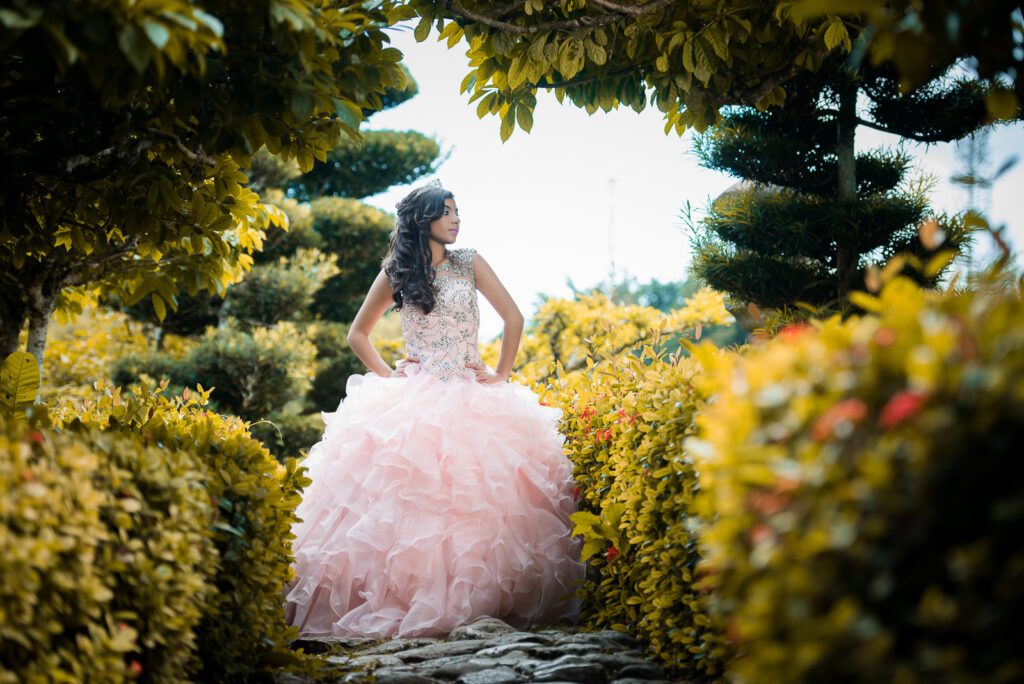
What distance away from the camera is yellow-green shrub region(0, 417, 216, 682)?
65.9 inches

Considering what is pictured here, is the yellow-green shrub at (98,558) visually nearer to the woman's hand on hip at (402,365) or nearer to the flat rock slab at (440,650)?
the flat rock slab at (440,650)

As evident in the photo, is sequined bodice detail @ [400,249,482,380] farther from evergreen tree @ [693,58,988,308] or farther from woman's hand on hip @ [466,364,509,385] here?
evergreen tree @ [693,58,988,308]

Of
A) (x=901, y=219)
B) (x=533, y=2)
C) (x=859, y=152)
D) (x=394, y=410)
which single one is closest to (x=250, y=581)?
(x=394, y=410)

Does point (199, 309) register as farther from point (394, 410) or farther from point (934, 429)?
point (934, 429)

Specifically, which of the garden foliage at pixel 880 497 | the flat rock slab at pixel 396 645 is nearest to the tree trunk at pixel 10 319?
the flat rock slab at pixel 396 645

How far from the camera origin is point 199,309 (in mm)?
12430

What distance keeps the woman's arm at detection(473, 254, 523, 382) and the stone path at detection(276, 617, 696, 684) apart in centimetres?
184

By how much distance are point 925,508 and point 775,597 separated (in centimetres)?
31

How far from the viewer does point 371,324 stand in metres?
5.23

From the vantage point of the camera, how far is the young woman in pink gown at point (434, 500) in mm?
3967

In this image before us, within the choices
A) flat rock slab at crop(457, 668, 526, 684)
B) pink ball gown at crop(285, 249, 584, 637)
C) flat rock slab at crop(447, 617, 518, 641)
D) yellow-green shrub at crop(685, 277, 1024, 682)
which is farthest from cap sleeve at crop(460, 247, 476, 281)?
yellow-green shrub at crop(685, 277, 1024, 682)

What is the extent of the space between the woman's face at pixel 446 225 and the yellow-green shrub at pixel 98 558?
2.83 metres

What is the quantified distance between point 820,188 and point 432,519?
6.14 meters

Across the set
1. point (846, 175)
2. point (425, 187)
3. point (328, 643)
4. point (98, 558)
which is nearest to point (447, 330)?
point (425, 187)
